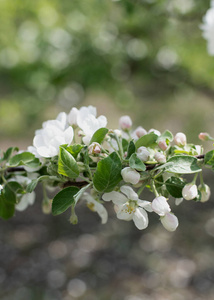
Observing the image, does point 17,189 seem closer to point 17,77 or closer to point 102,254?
point 102,254

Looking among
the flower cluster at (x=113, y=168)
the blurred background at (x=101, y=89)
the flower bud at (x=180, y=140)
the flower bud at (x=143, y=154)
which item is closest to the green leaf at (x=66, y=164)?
the flower cluster at (x=113, y=168)

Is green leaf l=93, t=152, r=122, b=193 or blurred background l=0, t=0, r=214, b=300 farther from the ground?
blurred background l=0, t=0, r=214, b=300

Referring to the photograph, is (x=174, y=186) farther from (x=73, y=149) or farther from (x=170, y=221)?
(x=73, y=149)

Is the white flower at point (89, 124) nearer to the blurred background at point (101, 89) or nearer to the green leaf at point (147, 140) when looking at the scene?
the green leaf at point (147, 140)

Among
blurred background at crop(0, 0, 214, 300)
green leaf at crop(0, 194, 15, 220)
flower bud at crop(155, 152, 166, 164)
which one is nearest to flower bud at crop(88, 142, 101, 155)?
flower bud at crop(155, 152, 166, 164)

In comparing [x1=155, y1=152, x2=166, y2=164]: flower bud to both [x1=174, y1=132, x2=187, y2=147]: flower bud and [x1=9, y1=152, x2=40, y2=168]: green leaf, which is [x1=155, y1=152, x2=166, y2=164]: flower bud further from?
[x1=9, y1=152, x2=40, y2=168]: green leaf

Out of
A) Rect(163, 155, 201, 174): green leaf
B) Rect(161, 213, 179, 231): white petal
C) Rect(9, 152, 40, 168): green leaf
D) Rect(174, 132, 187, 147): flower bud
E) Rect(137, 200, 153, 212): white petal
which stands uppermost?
Rect(9, 152, 40, 168): green leaf
